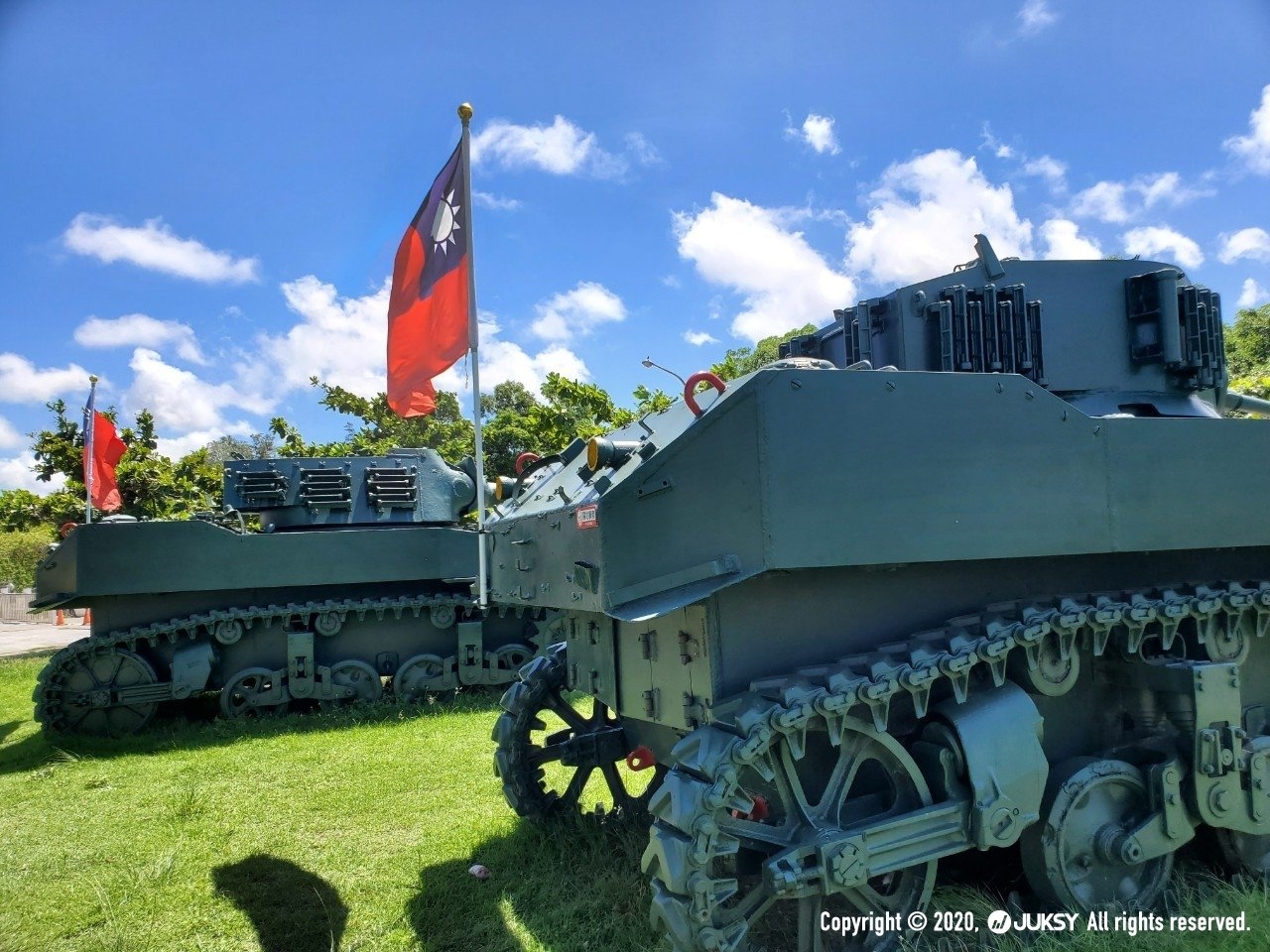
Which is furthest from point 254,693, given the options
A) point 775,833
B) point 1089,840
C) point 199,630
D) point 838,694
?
point 1089,840

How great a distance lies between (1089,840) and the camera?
164 inches

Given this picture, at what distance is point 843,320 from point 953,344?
0.80 meters

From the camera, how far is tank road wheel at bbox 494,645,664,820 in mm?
5922

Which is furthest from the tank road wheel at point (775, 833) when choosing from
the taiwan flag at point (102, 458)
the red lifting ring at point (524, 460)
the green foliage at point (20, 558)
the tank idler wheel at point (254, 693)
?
the green foliage at point (20, 558)

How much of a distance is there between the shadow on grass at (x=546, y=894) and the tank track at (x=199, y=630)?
15.4ft

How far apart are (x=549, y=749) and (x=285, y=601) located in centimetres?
611

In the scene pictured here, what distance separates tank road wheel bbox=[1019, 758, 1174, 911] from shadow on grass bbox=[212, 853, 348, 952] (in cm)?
339

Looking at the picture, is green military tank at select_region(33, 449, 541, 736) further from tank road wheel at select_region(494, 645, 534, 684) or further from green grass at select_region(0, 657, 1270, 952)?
green grass at select_region(0, 657, 1270, 952)

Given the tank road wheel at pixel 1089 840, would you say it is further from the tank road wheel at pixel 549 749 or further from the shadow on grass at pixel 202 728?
the shadow on grass at pixel 202 728

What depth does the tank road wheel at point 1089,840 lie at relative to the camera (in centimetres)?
406

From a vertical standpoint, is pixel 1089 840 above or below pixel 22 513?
below

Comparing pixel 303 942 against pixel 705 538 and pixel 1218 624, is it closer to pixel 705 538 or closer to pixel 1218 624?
pixel 705 538

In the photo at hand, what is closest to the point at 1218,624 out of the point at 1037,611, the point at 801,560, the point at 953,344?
the point at 1037,611

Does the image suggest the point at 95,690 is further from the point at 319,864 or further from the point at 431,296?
the point at 431,296
